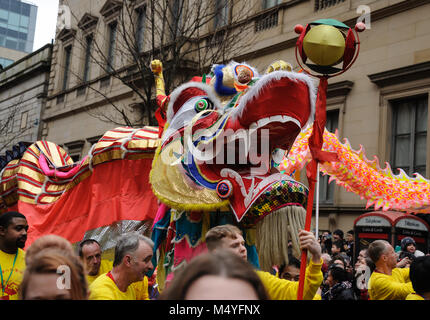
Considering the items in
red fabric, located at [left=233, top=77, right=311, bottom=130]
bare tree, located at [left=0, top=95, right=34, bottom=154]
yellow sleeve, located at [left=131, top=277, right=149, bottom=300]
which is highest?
bare tree, located at [left=0, top=95, right=34, bottom=154]

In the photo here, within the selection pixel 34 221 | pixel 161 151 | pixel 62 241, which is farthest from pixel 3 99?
pixel 62 241

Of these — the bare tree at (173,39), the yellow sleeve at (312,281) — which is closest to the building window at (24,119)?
the bare tree at (173,39)

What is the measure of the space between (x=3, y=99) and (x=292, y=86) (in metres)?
29.4

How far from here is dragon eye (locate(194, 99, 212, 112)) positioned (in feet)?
16.1

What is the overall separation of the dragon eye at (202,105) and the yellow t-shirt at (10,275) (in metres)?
1.98

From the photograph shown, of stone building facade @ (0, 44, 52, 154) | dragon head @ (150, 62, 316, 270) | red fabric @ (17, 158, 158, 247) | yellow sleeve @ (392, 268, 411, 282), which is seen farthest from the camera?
stone building facade @ (0, 44, 52, 154)

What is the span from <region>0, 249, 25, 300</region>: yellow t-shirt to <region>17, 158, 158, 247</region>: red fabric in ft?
4.91

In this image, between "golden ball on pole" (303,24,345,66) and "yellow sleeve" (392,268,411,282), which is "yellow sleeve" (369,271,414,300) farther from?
"golden ball on pole" (303,24,345,66)

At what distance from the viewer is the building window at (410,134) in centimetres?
1141

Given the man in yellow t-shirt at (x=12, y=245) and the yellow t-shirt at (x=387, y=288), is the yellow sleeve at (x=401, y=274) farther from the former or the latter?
the man in yellow t-shirt at (x=12, y=245)

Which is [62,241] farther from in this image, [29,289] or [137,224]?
[137,224]

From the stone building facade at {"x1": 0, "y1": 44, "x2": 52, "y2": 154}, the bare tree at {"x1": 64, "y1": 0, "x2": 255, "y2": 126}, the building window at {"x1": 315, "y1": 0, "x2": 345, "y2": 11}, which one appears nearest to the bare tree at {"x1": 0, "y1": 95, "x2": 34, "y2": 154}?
the stone building facade at {"x1": 0, "y1": 44, "x2": 52, "y2": 154}

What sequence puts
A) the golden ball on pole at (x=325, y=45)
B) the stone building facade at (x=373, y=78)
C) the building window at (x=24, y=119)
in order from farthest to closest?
the building window at (x=24, y=119), the stone building facade at (x=373, y=78), the golden ball on pole at (x=325, y=45)
